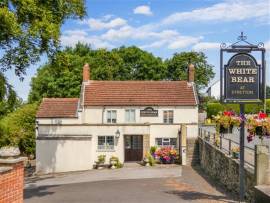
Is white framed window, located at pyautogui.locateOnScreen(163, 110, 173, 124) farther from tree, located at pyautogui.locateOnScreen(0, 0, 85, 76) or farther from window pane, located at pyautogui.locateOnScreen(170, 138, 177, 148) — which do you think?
tree, located at pyautogui.locateOnScreen(0, 0, 85, 76)

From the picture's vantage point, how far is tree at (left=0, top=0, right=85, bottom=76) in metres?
17.8

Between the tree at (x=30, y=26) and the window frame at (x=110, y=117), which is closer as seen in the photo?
the tree at (x=30, y=26)

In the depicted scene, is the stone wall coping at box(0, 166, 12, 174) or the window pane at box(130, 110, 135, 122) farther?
the window pane at box(130, 110, 135, 122)

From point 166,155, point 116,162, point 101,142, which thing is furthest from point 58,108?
point 166,155

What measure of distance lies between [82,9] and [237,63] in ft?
33.5

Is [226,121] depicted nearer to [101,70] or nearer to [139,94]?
[139,94]

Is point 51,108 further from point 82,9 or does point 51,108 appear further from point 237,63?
point 237,63

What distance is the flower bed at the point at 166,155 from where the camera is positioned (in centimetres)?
3806

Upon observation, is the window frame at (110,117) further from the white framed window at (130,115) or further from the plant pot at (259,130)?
the plant pot at (259,130)

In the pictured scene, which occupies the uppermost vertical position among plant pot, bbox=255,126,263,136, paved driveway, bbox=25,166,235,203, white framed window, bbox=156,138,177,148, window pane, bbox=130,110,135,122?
window pane, bbox=130,110,135,122

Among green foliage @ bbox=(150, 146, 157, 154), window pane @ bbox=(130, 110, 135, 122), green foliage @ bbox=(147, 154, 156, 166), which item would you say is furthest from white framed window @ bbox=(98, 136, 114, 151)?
green foliage @ bbox=(147, 154, 156, 166)

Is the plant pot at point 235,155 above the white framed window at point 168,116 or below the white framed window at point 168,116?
below

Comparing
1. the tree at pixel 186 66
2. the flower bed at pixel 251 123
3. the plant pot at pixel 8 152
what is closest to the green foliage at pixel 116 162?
the flower bed at pixel 251 123

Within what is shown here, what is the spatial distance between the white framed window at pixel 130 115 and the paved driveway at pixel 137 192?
12.9 meters
